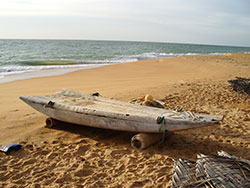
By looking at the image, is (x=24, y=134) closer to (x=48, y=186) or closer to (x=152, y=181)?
(x=48, y=186)

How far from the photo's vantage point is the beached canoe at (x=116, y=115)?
3.43 m

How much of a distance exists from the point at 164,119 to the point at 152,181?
0.92m

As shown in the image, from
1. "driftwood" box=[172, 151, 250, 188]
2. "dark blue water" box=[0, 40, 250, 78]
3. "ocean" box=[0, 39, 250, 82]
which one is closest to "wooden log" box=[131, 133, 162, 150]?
"driftwood" box=[172, 151, 250, 188]

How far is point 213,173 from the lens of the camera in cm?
247

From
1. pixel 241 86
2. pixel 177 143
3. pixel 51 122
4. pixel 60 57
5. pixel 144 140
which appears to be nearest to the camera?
pixel 144 140

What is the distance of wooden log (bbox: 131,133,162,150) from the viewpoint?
3.62 m

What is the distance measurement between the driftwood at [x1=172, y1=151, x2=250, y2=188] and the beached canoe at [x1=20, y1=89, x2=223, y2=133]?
2.20 feet

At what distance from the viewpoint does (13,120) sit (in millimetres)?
5000

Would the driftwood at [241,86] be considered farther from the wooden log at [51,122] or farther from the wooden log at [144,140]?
the wooden log at [51,122]

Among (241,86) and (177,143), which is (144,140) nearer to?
(177,143)

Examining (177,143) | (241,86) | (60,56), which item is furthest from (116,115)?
(60,56)

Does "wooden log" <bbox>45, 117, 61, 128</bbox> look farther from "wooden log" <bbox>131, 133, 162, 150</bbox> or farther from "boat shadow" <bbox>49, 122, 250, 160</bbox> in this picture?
"wooden log" <bbox>131, 133, 162, 150</bbox>

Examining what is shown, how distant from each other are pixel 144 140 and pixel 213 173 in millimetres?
1317

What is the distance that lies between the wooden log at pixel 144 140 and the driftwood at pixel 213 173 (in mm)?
875
